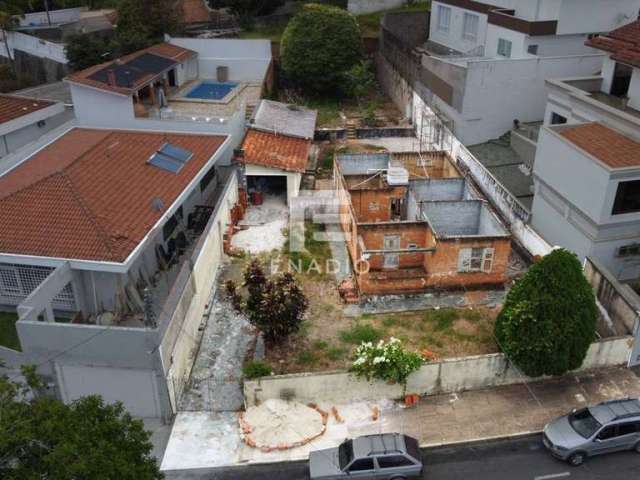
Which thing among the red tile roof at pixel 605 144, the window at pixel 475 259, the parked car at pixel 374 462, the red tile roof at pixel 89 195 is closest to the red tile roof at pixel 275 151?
the red tile roof at pixel 89 195

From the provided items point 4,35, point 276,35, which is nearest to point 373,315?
point 276,35

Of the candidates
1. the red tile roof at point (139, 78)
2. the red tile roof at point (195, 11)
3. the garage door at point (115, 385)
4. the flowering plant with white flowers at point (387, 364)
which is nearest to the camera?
the garage door at point (115, 385)

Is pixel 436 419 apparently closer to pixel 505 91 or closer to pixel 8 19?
pixel 505 91

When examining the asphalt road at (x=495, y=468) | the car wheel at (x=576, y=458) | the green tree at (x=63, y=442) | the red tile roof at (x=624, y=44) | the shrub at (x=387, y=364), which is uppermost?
the red tile roof at (x=624, y=44)

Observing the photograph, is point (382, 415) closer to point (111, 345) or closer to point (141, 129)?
point (111, 345)

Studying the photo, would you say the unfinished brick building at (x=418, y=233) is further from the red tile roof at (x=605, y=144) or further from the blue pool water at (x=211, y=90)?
the blue pool water at (x=211, y=90)

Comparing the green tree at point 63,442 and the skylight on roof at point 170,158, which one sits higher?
the green tree at point 63,442
